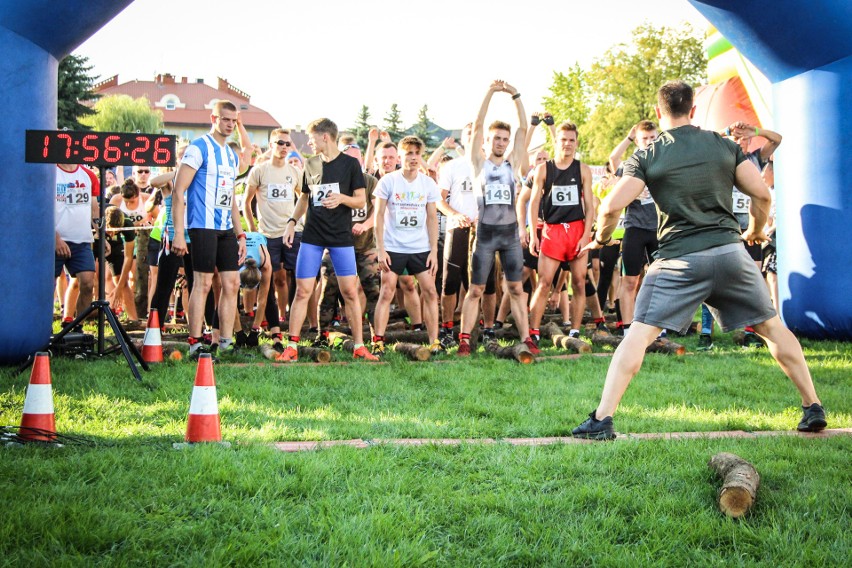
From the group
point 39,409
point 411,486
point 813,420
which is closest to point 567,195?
point 813,420

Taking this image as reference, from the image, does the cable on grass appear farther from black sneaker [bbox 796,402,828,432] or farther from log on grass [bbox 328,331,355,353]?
log on grass [bbox 328,331,355,353]

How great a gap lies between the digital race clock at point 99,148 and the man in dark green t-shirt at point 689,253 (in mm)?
4036

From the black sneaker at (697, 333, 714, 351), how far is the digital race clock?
19.7 feet

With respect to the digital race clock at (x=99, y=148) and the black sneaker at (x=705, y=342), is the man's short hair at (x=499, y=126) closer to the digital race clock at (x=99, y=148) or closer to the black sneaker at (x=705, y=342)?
the black sneaker at (x=705, y=342)

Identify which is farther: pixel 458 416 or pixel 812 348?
pixel 812 348

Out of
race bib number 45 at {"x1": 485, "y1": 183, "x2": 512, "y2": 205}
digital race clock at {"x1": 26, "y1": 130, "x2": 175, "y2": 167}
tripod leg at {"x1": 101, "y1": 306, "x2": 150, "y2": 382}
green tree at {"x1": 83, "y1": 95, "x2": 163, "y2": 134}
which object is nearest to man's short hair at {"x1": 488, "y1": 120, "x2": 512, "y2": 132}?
race bib number 45 at {"x1": 485, "y1": 183, "x2": 512, "y2": 205}

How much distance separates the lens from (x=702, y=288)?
4.96 metres

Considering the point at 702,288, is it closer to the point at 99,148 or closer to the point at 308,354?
the point at 308,354

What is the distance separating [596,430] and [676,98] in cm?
221

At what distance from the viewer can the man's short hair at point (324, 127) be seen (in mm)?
8312

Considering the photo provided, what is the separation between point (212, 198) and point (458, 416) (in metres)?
3.87

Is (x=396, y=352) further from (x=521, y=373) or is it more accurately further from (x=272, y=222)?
(x=272, y=222)

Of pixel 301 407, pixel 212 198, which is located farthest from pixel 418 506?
pixel 212 198

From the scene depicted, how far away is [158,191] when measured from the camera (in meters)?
11.5
